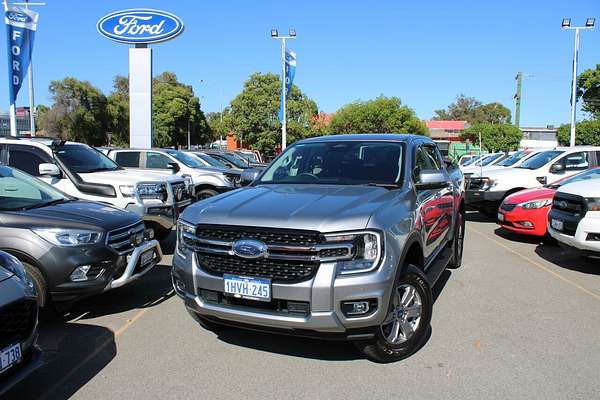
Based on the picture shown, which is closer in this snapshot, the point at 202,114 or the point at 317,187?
the point at 317,187

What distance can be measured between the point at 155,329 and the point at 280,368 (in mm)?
1528

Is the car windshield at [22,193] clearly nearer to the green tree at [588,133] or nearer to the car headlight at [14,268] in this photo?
the car headlight at [14,268]

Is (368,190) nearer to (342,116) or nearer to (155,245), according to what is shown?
(155,245)

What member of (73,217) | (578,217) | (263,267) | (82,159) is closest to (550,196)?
(578,217)

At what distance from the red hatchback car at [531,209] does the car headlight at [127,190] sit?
6780 mm

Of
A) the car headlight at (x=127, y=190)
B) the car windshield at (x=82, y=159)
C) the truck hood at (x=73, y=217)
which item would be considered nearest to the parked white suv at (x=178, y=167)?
the car windshield at (x=82, y=159)

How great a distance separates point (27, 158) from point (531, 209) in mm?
8625

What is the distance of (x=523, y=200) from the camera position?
9617mm

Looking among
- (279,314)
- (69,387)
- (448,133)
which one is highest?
(448,133)

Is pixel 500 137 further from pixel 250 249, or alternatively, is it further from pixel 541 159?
pixel 250 249

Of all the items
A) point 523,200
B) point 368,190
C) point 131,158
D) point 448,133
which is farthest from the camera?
point 448,133

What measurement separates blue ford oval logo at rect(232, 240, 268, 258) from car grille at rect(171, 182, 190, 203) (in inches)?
208

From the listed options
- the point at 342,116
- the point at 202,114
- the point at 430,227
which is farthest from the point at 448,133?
the point at 430,227

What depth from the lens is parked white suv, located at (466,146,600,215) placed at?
1214 centimetres
